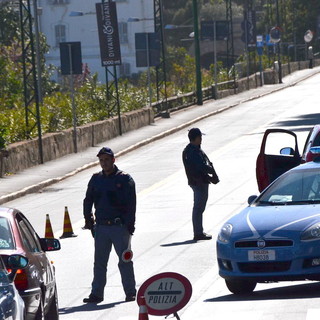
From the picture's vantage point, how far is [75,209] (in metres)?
25.9

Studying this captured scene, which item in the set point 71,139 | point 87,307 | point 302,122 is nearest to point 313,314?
point 87,307

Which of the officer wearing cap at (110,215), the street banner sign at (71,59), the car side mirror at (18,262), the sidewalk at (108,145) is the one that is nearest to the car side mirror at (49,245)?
the officer wearing cap at (110,215)

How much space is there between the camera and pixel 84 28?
10981cm

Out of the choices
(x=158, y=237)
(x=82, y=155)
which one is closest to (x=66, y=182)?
(x=82, y=155)

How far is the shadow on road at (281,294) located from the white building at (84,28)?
94006mm

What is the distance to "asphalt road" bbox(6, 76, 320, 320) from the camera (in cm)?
1314

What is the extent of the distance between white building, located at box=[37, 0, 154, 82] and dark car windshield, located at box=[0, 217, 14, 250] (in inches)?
3837

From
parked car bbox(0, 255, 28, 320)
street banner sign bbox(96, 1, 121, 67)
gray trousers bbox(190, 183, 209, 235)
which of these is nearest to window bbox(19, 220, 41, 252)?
parked car bbox(0, 255, 28, 320)

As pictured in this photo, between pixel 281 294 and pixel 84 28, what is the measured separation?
3832 inches

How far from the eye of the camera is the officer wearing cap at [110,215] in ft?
44.8

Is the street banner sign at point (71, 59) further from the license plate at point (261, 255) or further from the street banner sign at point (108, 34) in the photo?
the license plate at point (261, 255)

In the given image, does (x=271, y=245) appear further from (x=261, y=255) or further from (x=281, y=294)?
(x=281, y=294)

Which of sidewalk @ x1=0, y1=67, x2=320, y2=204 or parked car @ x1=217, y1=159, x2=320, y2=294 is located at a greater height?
parked car @ x1=217, y1=159, x2=320, y2=294

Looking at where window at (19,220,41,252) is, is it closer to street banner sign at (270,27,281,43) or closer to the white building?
street banner sign at (270,27,281,43)
